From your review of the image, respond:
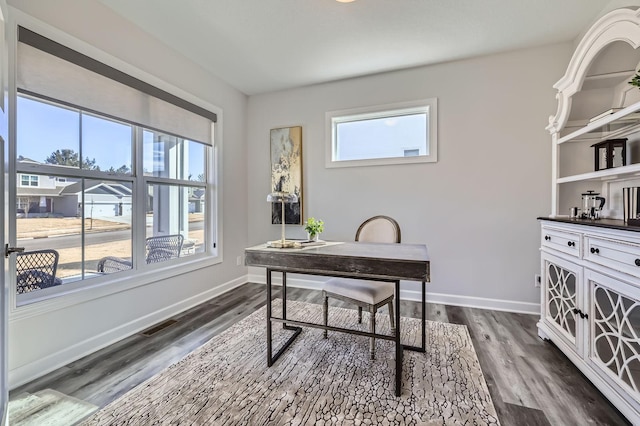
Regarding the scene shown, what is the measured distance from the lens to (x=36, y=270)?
6.03 ft

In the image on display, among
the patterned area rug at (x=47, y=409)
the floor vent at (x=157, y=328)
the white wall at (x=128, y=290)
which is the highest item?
the white wall at (x=128, y=290)

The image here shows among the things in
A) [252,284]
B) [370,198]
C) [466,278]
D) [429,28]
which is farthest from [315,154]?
[466,278]

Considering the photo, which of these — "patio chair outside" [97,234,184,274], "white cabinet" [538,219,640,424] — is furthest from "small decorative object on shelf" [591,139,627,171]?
"patio chair outside" [97,234,184,274]

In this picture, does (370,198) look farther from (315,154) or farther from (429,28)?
(429,28)

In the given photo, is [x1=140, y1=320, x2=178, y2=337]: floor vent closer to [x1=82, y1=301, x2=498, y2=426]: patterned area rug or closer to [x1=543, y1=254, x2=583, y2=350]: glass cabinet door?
[x1=82, y1=301, x2=498, y2=426]: patterned area rug

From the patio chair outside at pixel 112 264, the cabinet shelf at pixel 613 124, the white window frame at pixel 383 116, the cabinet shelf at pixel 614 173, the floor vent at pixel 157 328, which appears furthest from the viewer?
the white window frame at pixel 383 116

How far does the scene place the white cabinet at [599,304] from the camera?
1.33 m

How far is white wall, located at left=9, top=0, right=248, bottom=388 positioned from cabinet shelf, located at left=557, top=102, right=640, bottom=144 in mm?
Result: 3530

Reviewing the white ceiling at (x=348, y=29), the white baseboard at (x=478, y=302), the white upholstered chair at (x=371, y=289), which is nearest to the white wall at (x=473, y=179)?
the white baseboard at (x=478, y=302)

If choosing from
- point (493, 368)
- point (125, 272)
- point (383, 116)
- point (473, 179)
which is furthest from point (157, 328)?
point (473, 179)

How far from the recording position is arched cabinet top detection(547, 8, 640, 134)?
148 centimetres

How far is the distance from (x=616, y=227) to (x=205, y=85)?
12.4ft

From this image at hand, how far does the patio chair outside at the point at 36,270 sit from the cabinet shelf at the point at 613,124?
3.77m

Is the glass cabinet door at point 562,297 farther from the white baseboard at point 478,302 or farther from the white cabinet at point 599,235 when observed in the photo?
the white baseboard at point 478,302
